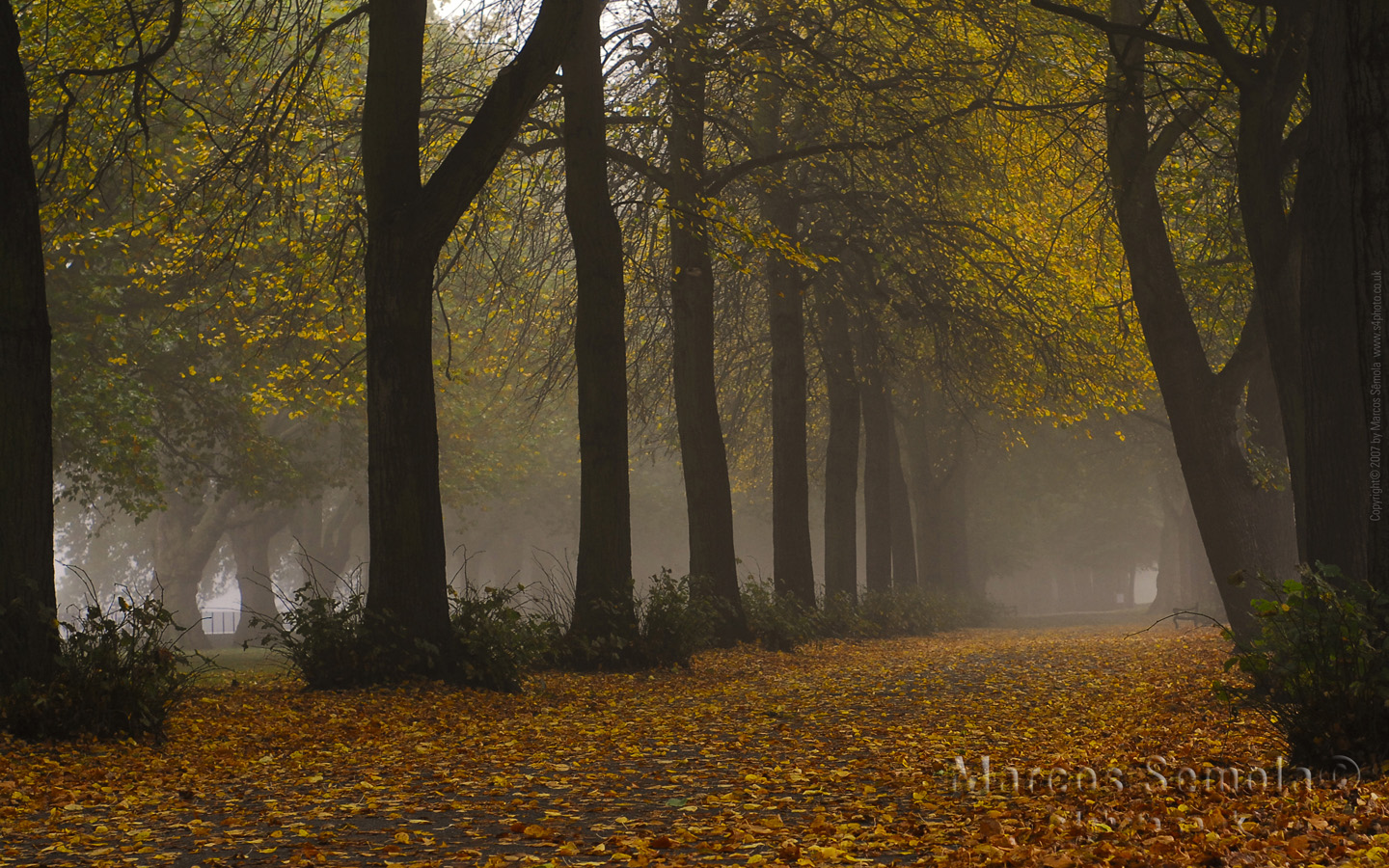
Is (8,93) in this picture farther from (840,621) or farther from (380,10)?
(840,621)

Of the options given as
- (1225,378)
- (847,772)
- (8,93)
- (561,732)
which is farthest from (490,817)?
(1225,378)

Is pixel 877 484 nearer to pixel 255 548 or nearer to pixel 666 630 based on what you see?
pixel 666 630

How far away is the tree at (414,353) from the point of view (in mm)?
9297

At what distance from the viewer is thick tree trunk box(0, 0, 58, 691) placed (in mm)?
6703

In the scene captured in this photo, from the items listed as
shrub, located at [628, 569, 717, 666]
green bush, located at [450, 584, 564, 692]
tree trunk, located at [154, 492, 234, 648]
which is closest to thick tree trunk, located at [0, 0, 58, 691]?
green bush, located at [450, 584, 564, 692]

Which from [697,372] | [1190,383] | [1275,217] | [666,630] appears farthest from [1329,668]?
[697,372]

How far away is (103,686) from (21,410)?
5.80ft

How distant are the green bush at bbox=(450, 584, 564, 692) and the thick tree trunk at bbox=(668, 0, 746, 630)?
4.56 metres

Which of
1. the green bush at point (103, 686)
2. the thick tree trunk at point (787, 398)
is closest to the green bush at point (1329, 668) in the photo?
the green bush at point (103, 686)

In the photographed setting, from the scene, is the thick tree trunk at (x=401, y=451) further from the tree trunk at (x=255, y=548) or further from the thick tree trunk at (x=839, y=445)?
the tree trunk at (x=255, y=548)

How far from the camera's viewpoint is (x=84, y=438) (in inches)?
690

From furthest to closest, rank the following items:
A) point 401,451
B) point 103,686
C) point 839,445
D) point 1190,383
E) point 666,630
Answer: point 839,445 < point 666,630 < point 1190,383 < point 401,451 < point 103,686

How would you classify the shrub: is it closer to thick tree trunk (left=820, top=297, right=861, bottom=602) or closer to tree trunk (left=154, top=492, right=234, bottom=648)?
thick tree trunk (left=820, top=297, right=861, bottom=602)

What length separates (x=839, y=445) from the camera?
803 inches
